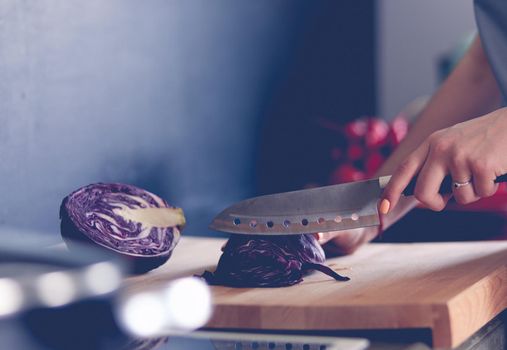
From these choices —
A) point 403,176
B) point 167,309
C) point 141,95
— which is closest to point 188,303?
point 167,309

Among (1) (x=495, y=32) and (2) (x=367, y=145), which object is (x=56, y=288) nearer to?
(1) (x=495, y=32)

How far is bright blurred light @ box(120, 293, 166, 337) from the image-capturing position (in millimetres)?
919

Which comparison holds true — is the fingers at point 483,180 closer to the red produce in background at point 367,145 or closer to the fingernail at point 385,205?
the fingernail at point 385,205

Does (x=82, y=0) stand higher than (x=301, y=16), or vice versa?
(x=82, y=0)

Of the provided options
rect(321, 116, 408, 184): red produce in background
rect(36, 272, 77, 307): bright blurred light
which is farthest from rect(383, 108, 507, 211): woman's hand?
rect(321, 116, 408, 184): red produce in background

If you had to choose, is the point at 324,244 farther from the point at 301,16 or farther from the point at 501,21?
the point at 301,16

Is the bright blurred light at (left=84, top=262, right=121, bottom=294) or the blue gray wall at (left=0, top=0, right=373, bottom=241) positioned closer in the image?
the bright blurred light at (left=84, top=262, right=121, bottom=294)

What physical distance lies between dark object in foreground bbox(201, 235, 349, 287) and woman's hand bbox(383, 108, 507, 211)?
0.42ft

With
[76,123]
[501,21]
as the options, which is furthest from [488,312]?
[76,123]

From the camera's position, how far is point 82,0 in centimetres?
144

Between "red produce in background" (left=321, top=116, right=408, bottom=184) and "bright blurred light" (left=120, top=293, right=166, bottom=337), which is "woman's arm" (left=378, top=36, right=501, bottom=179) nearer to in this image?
"red produce in background" (left=321, top=116, right=408, bottom=184)

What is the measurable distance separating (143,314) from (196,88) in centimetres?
86

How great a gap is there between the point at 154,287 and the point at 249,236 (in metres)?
0.14

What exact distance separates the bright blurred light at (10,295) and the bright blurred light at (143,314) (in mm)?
118
